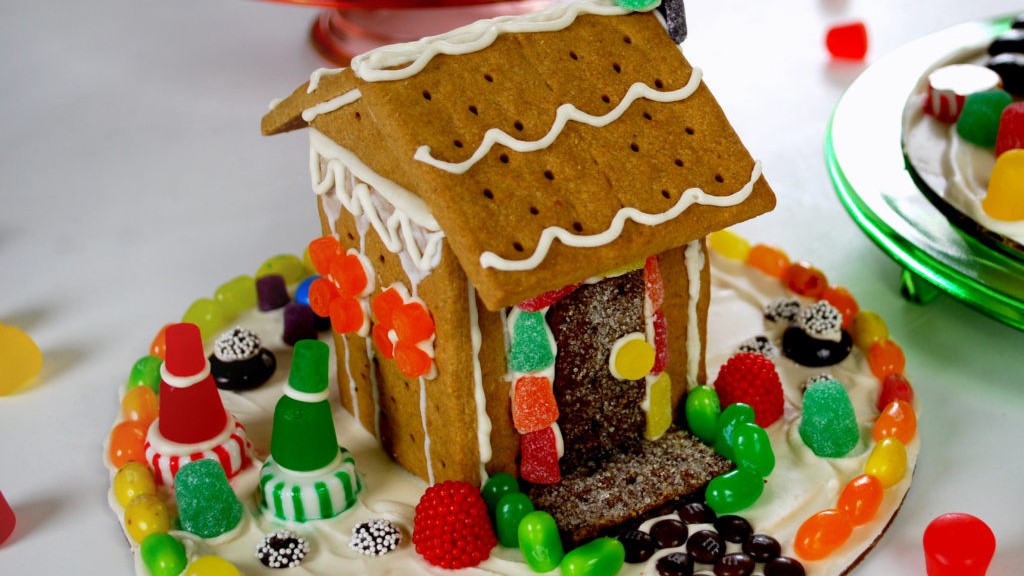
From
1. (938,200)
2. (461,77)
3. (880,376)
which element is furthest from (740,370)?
(461,77)

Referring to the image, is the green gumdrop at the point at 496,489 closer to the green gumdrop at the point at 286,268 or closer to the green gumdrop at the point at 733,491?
the green gumdrop at the point at 733,491

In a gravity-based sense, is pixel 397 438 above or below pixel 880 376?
above

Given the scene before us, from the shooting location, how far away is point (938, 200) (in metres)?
Answer: 2.84

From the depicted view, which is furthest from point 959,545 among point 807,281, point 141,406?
point 141,406

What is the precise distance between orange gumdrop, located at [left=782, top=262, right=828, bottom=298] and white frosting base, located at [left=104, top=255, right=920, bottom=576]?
5.8 inches

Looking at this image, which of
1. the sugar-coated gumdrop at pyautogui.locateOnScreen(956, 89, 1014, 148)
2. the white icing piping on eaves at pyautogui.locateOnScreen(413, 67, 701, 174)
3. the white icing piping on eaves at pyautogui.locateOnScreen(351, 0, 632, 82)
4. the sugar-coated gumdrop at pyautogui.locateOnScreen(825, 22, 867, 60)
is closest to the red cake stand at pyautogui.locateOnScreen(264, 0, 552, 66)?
the sugar-coated gumdrop at pyautogui.locateOnScreen(825, 22, 867, 60)

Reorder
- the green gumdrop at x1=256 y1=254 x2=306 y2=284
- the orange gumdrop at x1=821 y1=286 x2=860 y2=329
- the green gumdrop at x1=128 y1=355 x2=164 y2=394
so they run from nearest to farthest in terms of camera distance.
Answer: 1. the green gumdrop at x1=128 y1=355 x2=164 y2=394
2. the orange gumdrop at x1=821 y1=286 x2=860 y2=329
3. the green gumdrop at x1=256 y1=254 x2=306 y2=284

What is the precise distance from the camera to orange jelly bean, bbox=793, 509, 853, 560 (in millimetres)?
2246

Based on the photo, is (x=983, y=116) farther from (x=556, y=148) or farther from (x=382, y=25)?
(x=382, y=25)

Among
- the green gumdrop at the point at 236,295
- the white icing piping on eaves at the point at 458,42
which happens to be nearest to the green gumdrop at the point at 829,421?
the white icing piping on eaves at the point at 458,42

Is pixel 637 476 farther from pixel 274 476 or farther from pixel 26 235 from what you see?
pixel 26 235

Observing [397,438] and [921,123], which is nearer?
[397,438]

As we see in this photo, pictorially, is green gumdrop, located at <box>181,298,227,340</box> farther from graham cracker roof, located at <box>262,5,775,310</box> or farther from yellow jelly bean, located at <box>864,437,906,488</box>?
yellow jelly bean, located at <box>864,437,906,488</box>

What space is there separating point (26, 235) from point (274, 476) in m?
1.40
